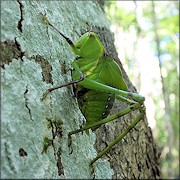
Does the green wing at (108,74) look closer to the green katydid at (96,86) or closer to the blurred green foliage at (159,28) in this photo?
the green katydid at (96,86)

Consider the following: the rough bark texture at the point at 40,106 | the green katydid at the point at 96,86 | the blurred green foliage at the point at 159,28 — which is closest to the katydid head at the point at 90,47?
the green katydid at the point at 96,86

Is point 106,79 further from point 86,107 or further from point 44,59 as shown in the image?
point 44,59

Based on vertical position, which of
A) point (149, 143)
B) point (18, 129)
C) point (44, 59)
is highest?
point (44, 59)

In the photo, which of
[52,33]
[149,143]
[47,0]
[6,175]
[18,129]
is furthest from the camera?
[149,143]

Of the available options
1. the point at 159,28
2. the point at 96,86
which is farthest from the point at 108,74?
the point at 159,28

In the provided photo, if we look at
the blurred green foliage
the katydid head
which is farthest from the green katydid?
the blurred green foliage

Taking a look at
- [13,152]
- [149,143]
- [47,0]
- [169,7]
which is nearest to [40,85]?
[13,152]
